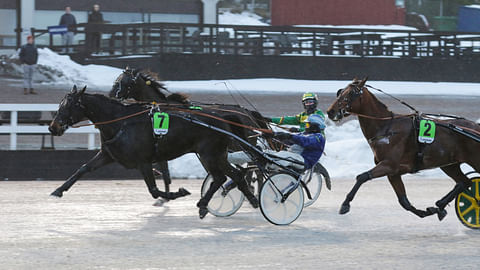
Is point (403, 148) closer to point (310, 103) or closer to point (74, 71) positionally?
point (310, 103)

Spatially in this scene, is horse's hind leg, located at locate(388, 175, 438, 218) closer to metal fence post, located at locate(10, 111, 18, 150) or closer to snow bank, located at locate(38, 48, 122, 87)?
metal fence post, located at locate(10, 111, 18, 150)

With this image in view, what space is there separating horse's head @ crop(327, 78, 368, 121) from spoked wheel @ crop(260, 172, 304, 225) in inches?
43.0

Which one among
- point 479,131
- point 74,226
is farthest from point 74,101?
point 479,131

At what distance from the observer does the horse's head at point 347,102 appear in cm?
1027

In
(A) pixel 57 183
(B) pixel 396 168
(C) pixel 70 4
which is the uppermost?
(C) pixel 70 4

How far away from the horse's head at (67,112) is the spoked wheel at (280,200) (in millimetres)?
2537

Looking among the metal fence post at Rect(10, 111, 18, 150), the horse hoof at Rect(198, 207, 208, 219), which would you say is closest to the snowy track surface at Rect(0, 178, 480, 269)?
the horse hoof at Rect(198, 207, 208, 219)

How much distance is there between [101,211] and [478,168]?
4.66 meters

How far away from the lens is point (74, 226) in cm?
930

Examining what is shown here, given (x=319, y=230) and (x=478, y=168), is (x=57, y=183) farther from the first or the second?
(x=478, y=168)

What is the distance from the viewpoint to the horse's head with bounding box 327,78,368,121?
33.7ft

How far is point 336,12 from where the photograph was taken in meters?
34.6

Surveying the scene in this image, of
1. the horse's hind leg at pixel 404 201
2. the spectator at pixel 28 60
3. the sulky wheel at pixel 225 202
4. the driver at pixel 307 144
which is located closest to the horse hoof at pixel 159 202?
the sulky wheel at pixel 225 202

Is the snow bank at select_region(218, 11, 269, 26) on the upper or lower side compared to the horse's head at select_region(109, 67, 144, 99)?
upper
